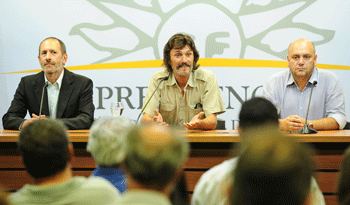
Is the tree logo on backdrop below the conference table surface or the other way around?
the other way around

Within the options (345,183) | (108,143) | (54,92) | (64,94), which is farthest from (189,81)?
(345,183)

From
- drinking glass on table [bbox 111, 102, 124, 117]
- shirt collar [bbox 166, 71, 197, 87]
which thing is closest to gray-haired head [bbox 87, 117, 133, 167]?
drinking glass on table [bbox 111, 102, 124, 117]

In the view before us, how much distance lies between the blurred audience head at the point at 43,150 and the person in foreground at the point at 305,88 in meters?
2.25

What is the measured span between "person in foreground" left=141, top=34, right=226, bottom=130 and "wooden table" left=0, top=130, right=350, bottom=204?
758mm

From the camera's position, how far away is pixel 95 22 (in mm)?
4324

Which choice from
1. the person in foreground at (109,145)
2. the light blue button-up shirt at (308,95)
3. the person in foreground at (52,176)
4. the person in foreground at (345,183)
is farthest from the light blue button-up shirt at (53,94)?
the person in foreground at (345,183)

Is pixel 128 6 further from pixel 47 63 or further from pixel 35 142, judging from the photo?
pixel 35 142

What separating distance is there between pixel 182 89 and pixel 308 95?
110 cm

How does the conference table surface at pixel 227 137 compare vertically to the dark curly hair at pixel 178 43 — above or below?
below

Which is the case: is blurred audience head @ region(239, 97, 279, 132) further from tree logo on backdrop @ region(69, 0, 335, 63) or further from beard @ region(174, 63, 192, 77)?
tree logo on backdrop @ region(69, 0, 335, 63)

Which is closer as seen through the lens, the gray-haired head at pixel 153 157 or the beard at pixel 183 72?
the gray-haired head at pixel 153 157

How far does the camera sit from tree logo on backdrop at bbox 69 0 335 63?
413 cm

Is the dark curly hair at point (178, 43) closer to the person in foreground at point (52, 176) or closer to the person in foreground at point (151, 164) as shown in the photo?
the person in foreground at point (52, 176)

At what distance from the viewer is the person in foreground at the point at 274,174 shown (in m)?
0.75
